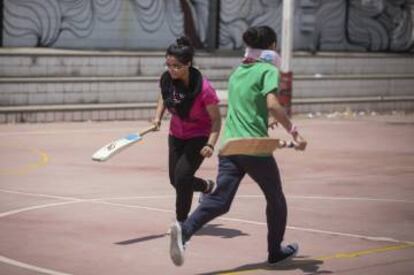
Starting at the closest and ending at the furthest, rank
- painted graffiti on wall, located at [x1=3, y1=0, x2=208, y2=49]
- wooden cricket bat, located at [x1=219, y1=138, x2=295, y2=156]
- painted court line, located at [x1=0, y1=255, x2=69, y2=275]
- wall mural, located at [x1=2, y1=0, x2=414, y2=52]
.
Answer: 1. painted court line, located at [x1=0, y1=255, x2=69, y2=275]
2. wooden cricket bat, located at [x1=219, y1=138, x2=295, y2=156]
3. painted graffiti on wall, located at [x1=3, y1=0, x2=208, y2=49]
4. wall mural, located at [x1=2, y1=0, x2=414, y2=52]

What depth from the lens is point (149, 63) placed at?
24344 mm

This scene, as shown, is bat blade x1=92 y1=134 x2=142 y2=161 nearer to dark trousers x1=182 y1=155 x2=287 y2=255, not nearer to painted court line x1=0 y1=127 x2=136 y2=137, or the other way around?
dark trousers x1=182 y1=155 x2=287 y2=255

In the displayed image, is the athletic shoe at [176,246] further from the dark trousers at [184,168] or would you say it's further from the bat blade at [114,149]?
the bat blade at [114,149]

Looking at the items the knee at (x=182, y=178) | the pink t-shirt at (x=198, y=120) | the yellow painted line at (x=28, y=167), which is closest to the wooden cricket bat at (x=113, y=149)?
the pink t-shirt at (x=198, y=120)

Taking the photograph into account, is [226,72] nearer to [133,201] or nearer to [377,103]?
[377,103]

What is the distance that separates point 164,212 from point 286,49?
1231cm

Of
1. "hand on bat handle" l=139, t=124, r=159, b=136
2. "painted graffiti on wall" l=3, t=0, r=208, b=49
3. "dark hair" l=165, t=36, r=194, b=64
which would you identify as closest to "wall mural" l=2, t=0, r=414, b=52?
"painted graffiti on wall" l=3, t=0, r=208, b=49

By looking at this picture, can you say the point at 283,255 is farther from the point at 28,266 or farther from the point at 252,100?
the point at 28,266

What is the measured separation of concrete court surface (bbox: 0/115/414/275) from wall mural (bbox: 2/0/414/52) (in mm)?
4872

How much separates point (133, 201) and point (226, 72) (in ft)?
44.2

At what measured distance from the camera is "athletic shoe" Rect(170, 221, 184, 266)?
8500mm

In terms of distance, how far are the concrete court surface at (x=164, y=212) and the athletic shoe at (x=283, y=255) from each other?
0.27ft

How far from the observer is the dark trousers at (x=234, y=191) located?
877 cm

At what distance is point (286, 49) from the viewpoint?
931 inches
